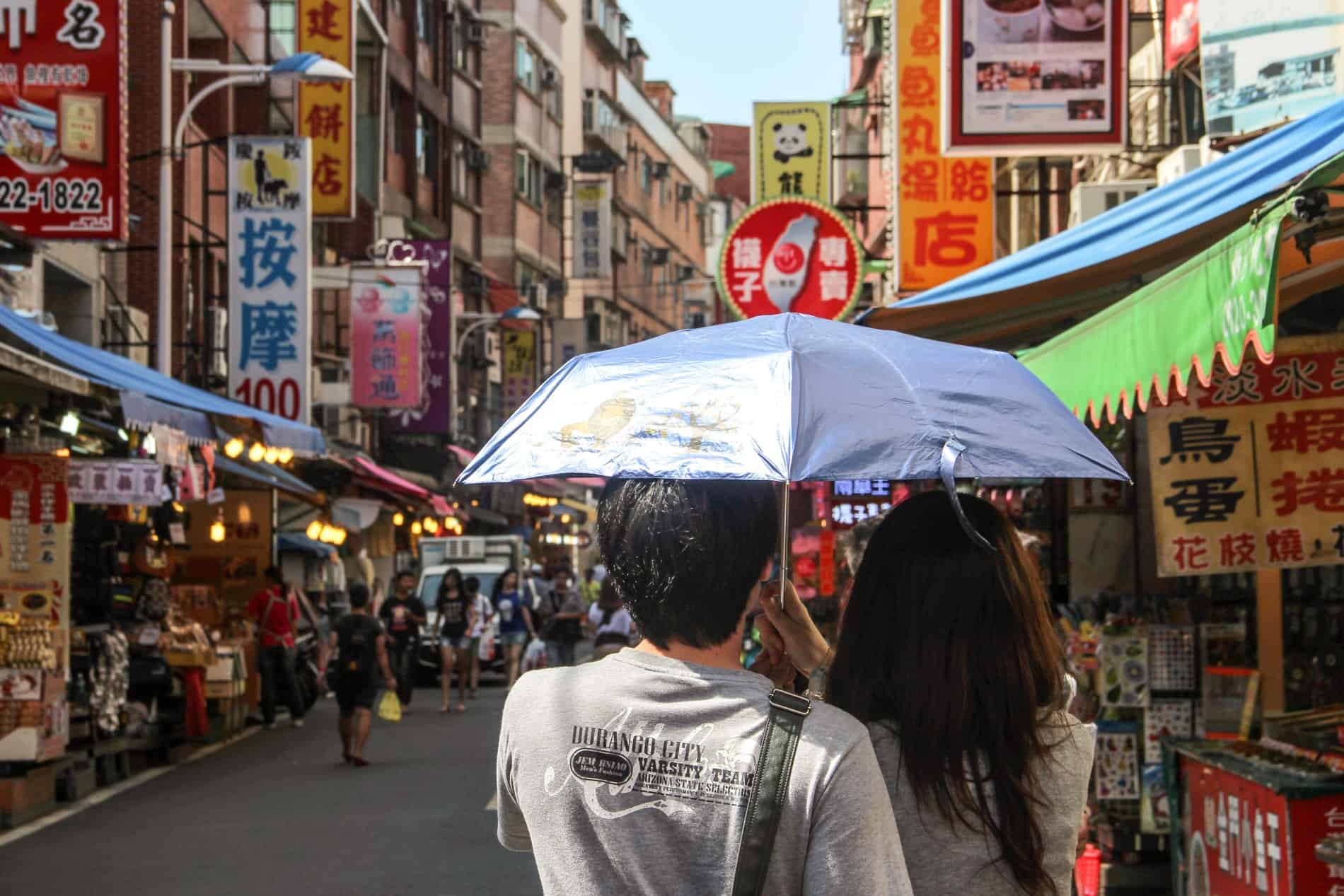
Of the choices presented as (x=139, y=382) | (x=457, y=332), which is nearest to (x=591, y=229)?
(x=457, y=332)

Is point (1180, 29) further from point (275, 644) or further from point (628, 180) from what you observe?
point (628, 180)

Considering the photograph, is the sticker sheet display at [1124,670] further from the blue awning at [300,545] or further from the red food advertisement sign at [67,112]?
the blue awning at [300,545]

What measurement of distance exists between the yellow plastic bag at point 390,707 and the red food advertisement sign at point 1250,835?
33.1ft

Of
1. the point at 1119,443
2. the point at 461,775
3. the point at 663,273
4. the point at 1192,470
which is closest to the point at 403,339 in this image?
the point at 461,775

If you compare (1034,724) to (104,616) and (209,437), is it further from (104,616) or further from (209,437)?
(104,616)

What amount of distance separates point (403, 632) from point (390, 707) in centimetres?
622

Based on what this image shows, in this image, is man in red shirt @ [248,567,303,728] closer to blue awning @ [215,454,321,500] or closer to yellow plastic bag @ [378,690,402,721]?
blue awning @ [215,454,321,500]

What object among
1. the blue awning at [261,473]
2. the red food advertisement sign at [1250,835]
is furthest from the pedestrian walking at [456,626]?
the red food advertisement sign at [1250,835]

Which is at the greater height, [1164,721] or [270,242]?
[270,242]

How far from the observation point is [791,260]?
874 inches

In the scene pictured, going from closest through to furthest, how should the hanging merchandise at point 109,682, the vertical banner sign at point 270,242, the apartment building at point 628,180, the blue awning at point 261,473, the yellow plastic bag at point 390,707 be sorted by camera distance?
the hanging merchandise at point 109,682, the yellow plastic bag at point 390,707, the blue awning at point 261,473, the vertical banner sign at point 270,242, the apartment building at point 628,180

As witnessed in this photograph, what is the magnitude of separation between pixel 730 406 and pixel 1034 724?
82 cm

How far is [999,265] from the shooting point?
30.4 ft

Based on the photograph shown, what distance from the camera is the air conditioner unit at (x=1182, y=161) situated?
13.7 metres
